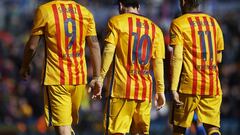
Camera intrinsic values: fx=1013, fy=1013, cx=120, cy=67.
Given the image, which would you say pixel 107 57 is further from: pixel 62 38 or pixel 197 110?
pixel 197 110

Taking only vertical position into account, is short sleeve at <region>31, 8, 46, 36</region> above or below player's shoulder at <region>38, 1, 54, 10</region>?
below

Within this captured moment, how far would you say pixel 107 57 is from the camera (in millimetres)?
13633

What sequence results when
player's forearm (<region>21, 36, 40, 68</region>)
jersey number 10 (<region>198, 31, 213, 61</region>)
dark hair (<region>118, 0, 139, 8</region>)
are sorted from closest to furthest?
player's forearm (<region>21, 36, 40, 68</region>) → dark hair (<region>118, 0, 139, 8</region>) → jersey number 10 (<region>198, 31, 213, 61</region>)

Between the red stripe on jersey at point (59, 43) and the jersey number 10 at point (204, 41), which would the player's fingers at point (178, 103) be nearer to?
the jersey number 10 at point (204, 41)

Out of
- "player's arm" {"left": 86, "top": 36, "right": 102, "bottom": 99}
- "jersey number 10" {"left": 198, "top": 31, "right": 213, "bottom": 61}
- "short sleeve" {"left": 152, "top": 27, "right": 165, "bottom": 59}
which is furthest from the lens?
"jersey number 10" {"left": 198, "top": 31, "right": 213, "bottom": 61}

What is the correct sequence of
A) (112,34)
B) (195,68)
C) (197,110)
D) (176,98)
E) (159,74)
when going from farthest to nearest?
(197,110)
(195,68)
(176,98)
(159,74)
(112,34)

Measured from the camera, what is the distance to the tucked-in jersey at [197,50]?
14219mm

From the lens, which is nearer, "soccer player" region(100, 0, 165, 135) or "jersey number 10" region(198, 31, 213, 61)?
"soccer player" region(100, 0, 165, 135)

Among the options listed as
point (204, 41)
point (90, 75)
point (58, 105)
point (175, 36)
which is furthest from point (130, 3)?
point (90, 75)

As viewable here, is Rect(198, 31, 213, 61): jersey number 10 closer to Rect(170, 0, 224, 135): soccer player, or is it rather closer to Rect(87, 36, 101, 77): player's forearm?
Rect(170, 0, 224, 135): soccer player

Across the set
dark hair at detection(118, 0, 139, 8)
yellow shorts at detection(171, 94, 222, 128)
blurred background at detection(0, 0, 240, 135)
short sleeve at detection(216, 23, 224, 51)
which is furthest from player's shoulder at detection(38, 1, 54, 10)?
→ blurred background at detection(0, 0, 240, 135)

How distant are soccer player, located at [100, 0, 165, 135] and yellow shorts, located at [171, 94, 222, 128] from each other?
1.70 feet

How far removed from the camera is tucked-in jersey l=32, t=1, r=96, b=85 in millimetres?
13406

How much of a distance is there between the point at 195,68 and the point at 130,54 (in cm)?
→ 106
